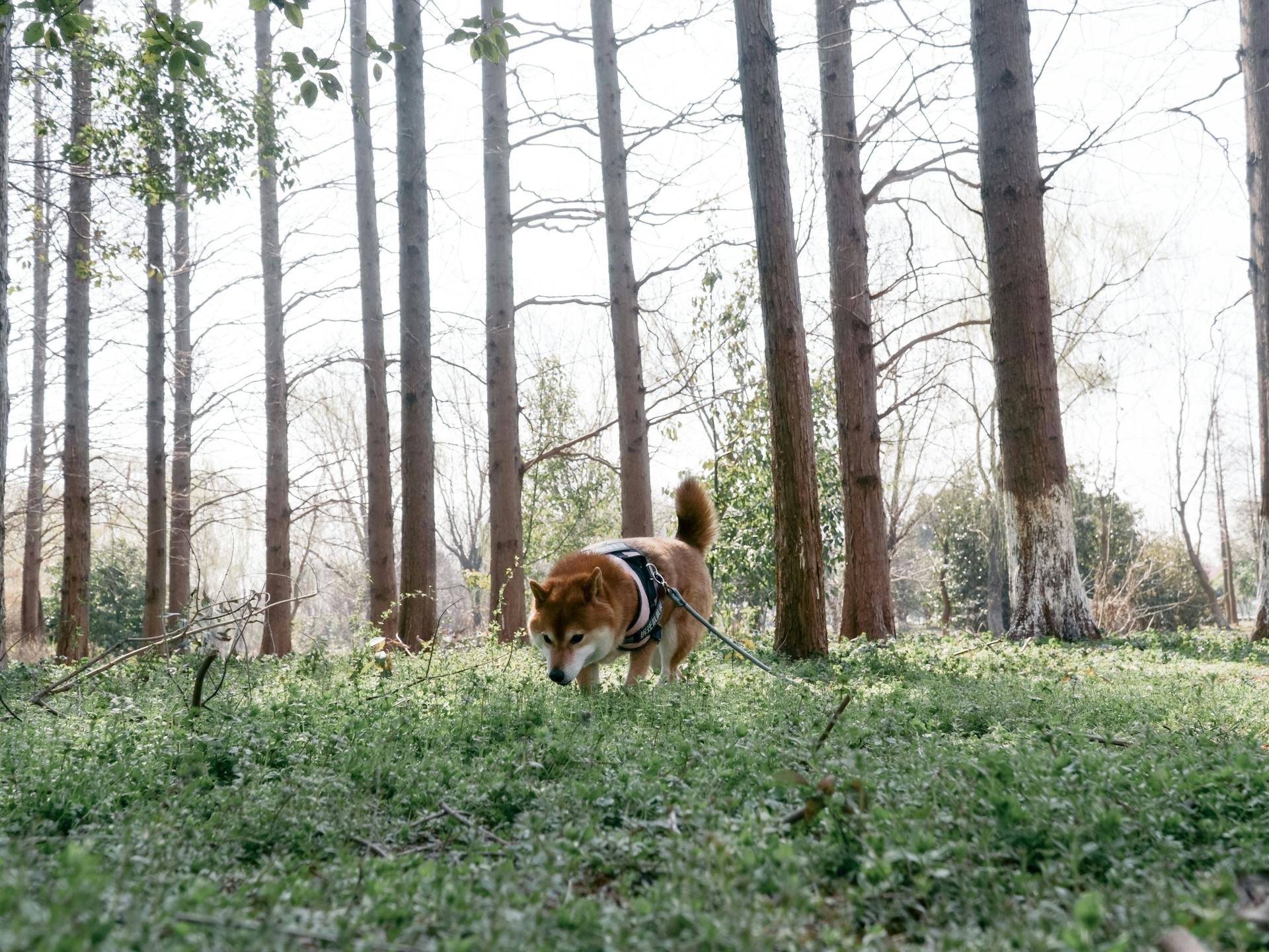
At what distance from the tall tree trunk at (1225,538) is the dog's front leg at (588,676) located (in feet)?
83.2

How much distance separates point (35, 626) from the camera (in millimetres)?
20688

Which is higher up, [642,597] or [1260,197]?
[1260,197]

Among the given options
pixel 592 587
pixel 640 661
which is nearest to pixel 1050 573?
pixel 640 661

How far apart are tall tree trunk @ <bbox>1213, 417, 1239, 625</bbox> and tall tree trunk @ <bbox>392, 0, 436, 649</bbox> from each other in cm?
2433

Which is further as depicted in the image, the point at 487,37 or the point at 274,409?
the point at 274,409

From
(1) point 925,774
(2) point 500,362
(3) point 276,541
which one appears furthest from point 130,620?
(1) point 925,774

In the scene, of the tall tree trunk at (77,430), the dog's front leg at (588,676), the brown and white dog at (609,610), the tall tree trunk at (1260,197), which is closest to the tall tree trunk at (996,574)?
the tall tree trunk at (1260,197)

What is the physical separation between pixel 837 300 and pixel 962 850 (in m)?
9.38

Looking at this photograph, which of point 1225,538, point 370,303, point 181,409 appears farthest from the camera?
point 1225,538

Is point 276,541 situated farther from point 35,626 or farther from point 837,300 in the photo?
point 837,300

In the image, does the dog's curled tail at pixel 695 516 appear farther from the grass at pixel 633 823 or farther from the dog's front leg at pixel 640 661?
the grass at pixel 633 823

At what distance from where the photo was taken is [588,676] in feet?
20.8

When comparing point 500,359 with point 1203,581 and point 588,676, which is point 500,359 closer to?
point 588,676

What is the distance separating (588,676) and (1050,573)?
519cm
